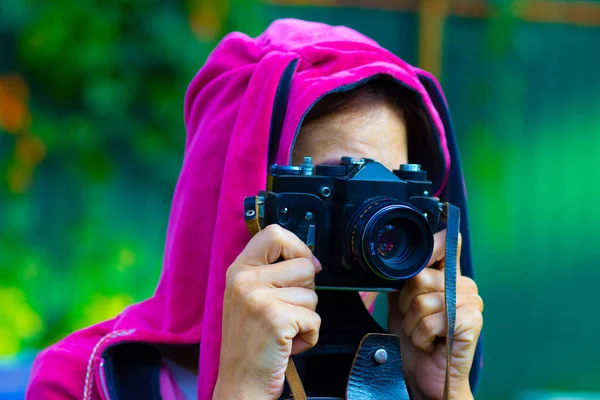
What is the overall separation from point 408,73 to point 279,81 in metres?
0.25

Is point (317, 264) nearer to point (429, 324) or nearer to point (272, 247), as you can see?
point (272, 247)

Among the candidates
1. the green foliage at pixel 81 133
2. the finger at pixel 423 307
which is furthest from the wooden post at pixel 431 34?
the finger at pixel 423 307

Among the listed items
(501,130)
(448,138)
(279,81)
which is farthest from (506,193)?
(279,81)

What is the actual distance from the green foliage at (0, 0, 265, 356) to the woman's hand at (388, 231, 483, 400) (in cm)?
195

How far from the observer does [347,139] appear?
4.66 ft

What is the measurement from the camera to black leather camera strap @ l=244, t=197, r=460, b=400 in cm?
129

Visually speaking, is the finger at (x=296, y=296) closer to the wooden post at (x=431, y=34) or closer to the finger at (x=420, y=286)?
the finger at (x=420, y=286)

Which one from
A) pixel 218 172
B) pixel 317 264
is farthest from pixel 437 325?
pixel 218 172

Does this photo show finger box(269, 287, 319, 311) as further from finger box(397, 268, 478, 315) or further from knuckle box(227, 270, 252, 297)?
finger box(397, 268, 478, 315)

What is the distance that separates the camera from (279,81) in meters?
1.40

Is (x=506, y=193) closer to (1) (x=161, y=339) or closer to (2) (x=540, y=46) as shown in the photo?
(2) (x=540, y=46)

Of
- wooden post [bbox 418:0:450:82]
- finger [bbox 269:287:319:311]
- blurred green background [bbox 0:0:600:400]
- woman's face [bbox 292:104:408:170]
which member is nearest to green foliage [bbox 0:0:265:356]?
blurred green background [bbox 0:0:600:400]

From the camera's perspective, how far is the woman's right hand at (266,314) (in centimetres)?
125

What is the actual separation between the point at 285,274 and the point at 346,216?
142 millimetres
